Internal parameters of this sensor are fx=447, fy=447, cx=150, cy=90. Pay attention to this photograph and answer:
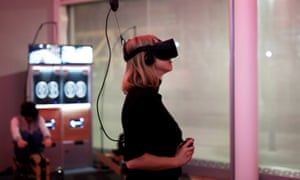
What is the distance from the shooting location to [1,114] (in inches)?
245

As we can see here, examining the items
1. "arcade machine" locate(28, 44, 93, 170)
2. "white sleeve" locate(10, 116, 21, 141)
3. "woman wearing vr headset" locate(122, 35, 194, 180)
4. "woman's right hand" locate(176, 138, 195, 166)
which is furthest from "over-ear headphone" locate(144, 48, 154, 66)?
"arcade machine" locate(28, 44, 93, 170)

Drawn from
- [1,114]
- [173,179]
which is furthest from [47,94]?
[173,179]

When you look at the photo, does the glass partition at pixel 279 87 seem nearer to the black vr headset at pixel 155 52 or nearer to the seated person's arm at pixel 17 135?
the seated person's arm at pixel 17 135

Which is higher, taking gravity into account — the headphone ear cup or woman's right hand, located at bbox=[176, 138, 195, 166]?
the headphone ear cup

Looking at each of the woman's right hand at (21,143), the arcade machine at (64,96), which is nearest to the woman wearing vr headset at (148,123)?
the woman's right hand at (21,143)

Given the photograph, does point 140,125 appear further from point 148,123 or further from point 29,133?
point 29,133

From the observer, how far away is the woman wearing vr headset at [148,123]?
1840 mm

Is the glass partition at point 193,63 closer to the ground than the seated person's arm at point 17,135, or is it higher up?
higher up

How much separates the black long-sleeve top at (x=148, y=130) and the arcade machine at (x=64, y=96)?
4167mm

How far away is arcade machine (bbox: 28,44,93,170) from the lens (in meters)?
5.86

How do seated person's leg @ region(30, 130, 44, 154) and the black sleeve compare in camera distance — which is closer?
the black sleeve

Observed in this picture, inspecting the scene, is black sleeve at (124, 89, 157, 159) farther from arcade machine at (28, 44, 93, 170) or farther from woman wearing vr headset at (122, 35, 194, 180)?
arcade machine at (28, 44, 93, 170)

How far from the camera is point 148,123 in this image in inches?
72.7

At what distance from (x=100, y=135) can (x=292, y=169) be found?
119 inches
